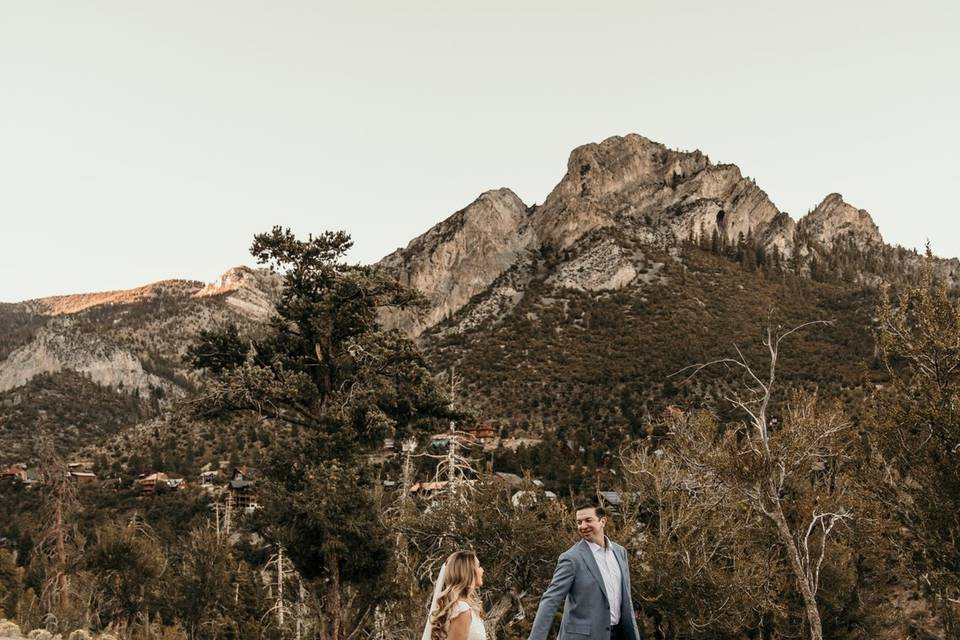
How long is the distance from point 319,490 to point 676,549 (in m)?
9.13

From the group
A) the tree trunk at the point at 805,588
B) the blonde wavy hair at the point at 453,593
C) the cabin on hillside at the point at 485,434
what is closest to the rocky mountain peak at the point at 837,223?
the cabin on hillside at the point at 485,434

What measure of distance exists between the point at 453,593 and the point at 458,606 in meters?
0.10

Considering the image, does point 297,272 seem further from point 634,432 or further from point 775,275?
point 775,275

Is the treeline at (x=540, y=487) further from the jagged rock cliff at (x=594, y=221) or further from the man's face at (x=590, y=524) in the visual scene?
the jagged rock cliff at (x=594, y=221)

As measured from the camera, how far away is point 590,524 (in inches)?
214

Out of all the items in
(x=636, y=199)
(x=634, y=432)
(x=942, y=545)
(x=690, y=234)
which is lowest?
(x=634, y=432)

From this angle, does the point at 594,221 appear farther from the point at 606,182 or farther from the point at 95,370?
the point at 95,370

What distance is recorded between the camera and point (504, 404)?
226ft

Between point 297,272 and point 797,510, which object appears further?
point 797,510

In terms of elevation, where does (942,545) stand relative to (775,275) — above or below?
below

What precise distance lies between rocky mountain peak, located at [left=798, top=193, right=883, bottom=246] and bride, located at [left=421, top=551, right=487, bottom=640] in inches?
6077

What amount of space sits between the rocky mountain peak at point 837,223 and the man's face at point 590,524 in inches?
6043

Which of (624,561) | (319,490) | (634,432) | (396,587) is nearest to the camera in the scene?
(624,561)

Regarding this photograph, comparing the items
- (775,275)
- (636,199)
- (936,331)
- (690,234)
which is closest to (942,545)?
(936,331)
